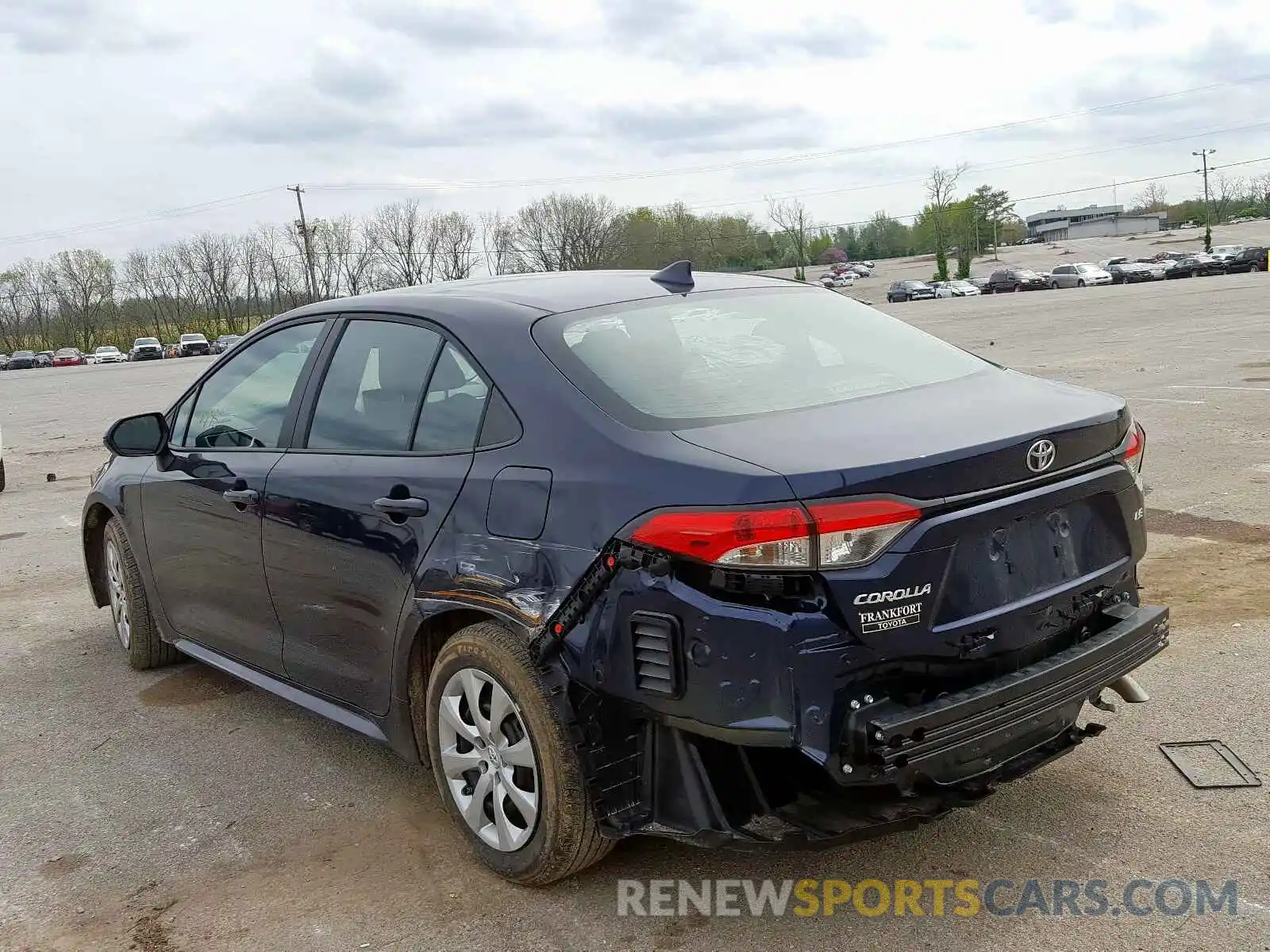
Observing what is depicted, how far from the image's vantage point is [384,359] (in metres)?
3.82

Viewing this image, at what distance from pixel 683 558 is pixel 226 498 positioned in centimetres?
229

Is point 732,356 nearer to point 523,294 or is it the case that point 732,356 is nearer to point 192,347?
point 523,294

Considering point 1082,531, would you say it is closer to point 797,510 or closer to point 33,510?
point 797,510

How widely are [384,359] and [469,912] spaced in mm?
1779

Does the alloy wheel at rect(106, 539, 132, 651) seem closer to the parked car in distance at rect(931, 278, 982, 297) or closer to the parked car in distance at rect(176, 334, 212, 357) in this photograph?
the parked car in distance at rect(931, 278, 982, 297)

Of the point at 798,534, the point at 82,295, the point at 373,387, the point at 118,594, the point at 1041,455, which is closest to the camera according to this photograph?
the point at 798,534

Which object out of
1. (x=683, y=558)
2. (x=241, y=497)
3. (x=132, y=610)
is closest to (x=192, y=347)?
(x=132, y=610)

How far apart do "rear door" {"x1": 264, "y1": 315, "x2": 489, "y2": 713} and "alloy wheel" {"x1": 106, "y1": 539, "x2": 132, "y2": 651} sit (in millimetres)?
1697

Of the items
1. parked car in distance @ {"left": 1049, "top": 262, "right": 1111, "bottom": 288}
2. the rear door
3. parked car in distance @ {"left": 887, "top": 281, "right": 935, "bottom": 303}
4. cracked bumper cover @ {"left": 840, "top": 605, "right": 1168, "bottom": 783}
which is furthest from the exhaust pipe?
parked car in distance @ {"left": 887, "top": 281, "right": 935, "bottom": 303}

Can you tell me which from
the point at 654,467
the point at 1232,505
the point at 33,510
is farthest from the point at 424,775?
the point at 33,510

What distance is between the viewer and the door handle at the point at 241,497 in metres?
4.12

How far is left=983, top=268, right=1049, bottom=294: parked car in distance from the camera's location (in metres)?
66.8

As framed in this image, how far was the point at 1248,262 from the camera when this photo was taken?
188ft

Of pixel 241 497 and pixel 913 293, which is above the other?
pixel 913 293
